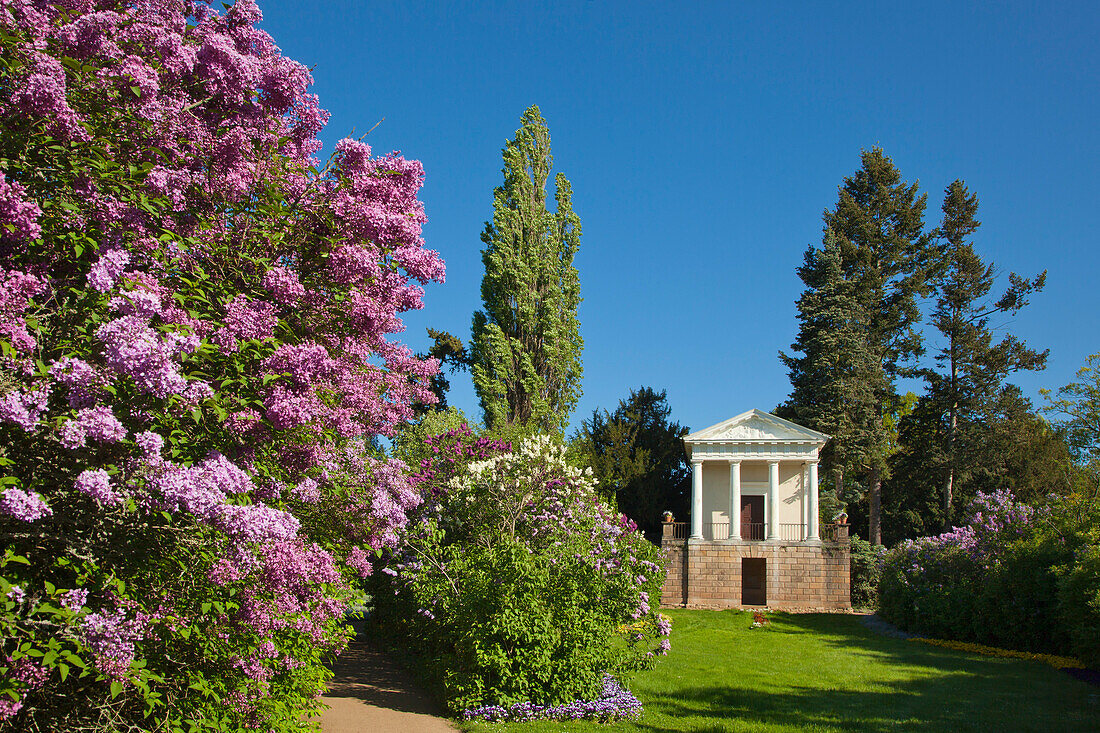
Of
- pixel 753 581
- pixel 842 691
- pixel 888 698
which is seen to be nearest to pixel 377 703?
pixel 842 691

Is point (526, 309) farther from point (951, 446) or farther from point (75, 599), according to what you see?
point (951, 446)

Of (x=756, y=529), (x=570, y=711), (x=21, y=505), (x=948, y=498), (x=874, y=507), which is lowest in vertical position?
(x=570, y=711)

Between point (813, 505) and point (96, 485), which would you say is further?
point (813, 505)

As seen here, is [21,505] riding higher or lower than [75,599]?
higher

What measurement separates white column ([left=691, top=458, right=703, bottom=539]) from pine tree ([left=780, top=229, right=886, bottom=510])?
5.62m

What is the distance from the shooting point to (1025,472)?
32312 millimetres

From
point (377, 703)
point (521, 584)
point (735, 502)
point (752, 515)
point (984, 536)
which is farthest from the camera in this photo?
point (752, 515)

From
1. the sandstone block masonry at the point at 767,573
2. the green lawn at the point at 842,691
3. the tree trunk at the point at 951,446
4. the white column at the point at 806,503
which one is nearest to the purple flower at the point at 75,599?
the green lawn at the point at 842,691

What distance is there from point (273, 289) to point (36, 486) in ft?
5.52

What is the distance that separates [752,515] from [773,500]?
192 centimetres

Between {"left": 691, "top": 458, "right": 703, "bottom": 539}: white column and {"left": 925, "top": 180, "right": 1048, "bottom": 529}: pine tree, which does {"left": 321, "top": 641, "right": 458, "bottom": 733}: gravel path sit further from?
{"left": 925, "top": 180, "right": 1048, "bottom": 529}: pine tree

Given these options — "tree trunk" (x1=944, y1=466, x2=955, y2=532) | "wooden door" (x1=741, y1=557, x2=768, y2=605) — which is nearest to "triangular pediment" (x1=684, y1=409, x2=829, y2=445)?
"wooden door" (x1=741, y1=557, x2=768, y2=605)

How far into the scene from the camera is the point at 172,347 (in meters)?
3.40

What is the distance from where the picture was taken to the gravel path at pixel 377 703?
8.16 metres
